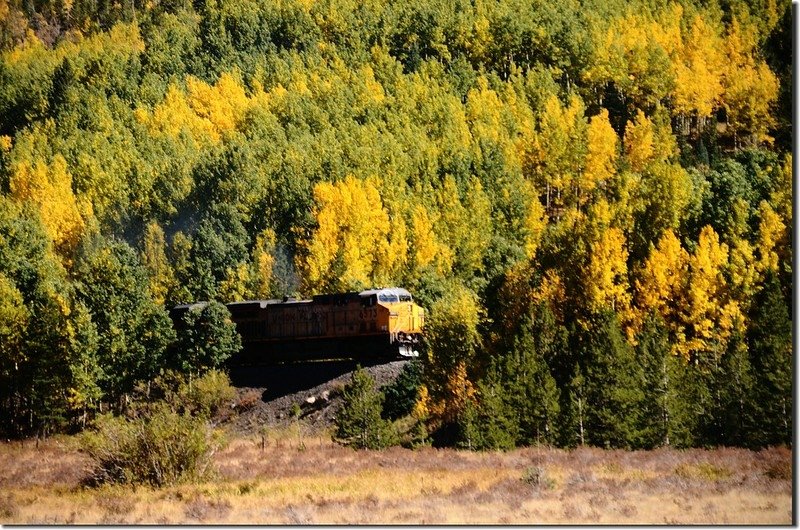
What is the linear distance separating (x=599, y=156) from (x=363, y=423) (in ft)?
84.6

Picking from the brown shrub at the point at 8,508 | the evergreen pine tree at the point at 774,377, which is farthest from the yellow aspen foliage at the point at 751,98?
the brown shrub at the point at 8,508

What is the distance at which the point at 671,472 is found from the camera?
21.3 m

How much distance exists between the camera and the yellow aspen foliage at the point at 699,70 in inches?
1762

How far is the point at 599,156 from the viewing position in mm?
48344

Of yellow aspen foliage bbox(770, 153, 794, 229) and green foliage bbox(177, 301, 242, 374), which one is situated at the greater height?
yellow aspen foliage bbox(770, 153, 794, 229)

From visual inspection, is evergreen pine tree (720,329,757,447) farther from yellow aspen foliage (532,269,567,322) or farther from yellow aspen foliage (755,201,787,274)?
yellow aspen foliage (532,269,567,322)

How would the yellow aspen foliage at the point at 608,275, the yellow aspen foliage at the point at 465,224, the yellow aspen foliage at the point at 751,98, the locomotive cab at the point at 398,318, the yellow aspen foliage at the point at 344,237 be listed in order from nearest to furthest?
the yellow aspen foliage at the point at 608,275, the yellow aspen foliage at the point at 751,98, the locomotive cab at the point at 398,318, the yellow aspen foliage at the point at 344,237, the yellow aspen foliage at the point at 465,224

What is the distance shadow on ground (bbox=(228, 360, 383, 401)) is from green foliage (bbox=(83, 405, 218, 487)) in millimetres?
11345

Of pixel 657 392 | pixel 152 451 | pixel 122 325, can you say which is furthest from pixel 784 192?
pixel 122 325

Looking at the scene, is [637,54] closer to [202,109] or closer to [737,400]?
[202,109]

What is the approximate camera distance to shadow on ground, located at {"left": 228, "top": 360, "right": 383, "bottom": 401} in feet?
108

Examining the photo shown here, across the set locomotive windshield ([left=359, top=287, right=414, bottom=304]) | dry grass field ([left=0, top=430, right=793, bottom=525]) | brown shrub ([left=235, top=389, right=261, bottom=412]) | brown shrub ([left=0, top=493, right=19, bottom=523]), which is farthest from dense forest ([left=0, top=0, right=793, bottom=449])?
brown shrub ([left=0, top=493, right=19, bottom=523])

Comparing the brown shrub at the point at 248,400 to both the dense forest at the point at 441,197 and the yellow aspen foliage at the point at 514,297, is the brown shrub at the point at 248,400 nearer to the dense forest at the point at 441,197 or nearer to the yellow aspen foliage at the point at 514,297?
the dense forest at the point at 441,197

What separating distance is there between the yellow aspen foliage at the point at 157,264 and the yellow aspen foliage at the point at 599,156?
20759mm
